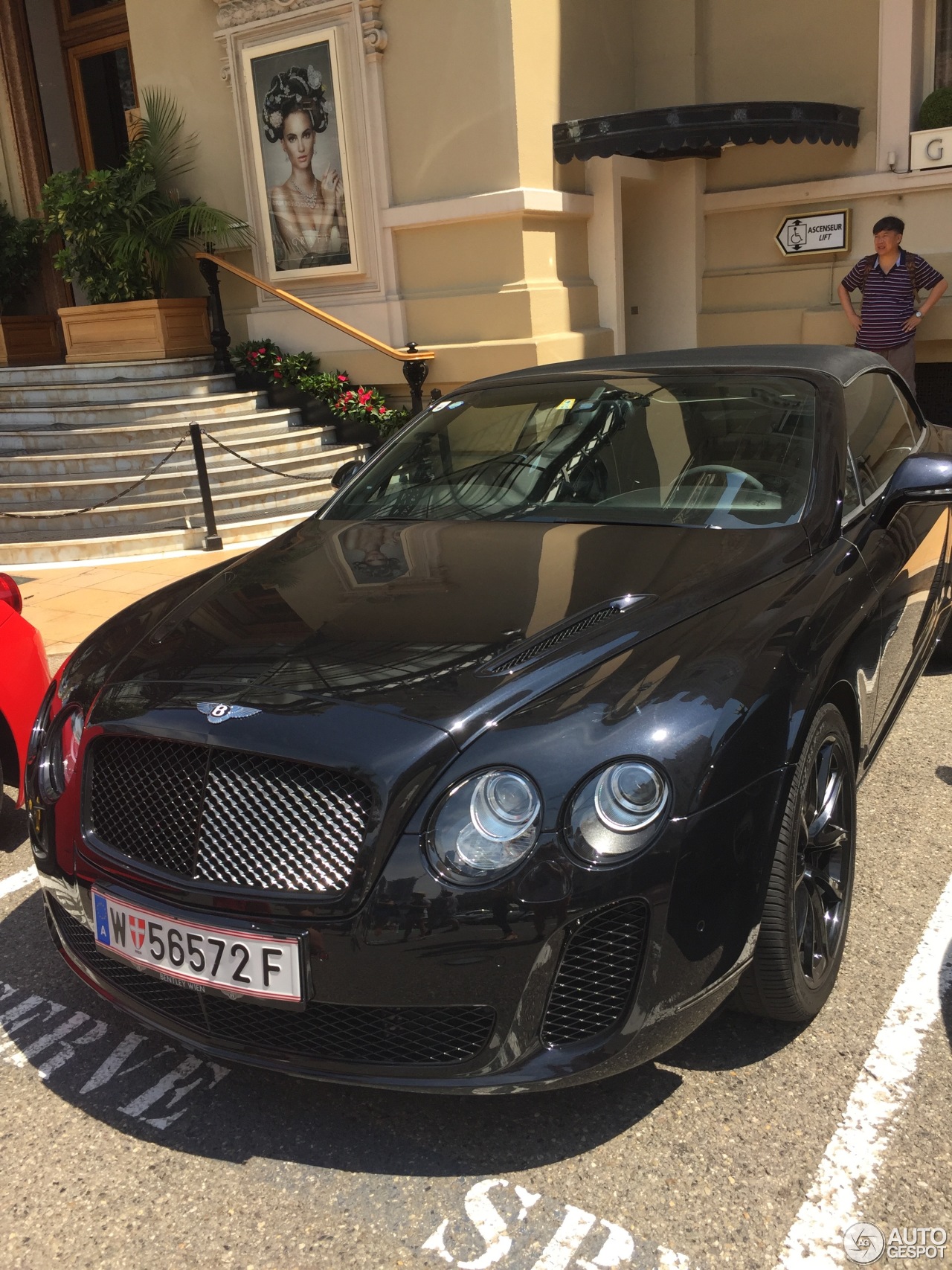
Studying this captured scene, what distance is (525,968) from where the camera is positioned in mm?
1963

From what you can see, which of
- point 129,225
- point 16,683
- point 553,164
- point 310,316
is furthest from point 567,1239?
point 129,225

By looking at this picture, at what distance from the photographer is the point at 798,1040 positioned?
2.49 m

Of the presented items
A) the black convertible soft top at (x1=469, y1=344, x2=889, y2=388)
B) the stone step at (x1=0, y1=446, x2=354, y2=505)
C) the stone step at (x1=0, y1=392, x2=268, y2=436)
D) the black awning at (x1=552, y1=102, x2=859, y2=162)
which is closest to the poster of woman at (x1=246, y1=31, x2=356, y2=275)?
the stone step at (x1=0, y1=392, x2=268, y2=436)

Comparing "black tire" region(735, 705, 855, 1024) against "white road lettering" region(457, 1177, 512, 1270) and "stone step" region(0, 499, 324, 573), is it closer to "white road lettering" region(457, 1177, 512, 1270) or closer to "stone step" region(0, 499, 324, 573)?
"white road lettering" region(457, 1177, 512, 1270)

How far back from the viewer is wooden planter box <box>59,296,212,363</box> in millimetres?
10906

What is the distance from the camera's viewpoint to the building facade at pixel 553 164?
9.91 m

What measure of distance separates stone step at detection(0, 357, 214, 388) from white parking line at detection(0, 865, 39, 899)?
25.7 ft

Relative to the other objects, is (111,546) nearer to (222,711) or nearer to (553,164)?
(553,164)

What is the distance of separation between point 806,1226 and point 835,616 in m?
1.31

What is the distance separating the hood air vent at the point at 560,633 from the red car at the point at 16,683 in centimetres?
207

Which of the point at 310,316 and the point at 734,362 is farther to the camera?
the point at 310,316

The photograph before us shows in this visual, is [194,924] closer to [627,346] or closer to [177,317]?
[177,317]

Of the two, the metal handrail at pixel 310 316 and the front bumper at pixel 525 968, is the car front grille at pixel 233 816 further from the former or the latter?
the metal handrail at pixel 310 316

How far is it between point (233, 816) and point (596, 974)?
0.76m
